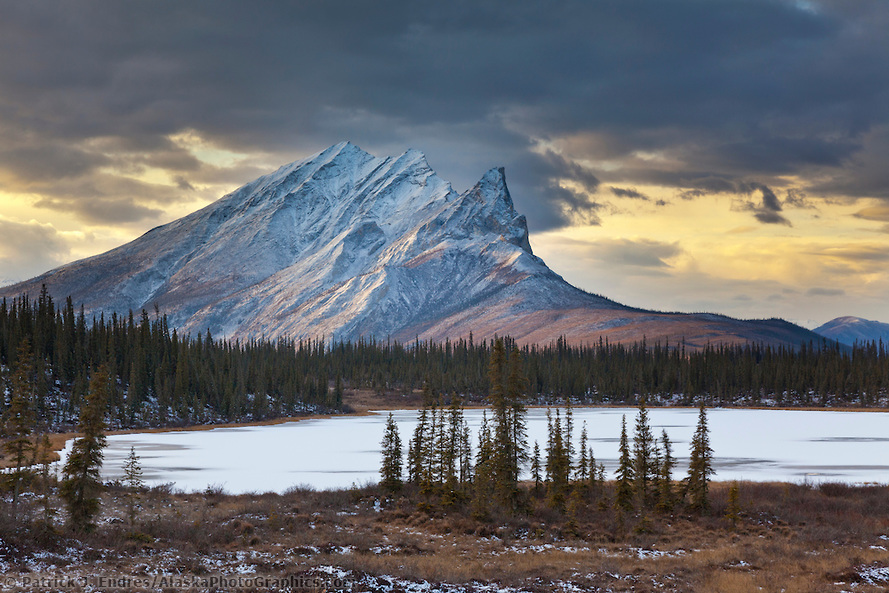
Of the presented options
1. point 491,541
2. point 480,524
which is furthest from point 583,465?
point 491,541

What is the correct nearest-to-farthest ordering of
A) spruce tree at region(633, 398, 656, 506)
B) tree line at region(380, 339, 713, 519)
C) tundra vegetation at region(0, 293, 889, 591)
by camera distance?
tundra vegetation at region(0, 293, 889, 591) → tree line at region(380, 339, 713, 519) → spruce tree at region(633, 398, 656, 506)

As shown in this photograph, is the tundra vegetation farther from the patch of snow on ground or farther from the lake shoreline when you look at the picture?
the lake shoreline

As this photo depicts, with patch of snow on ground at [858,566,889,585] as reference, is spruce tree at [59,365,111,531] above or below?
above

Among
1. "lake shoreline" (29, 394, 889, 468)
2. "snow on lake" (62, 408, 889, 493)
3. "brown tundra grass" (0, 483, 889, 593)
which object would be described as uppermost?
"brown tundra grass" (0, 483, 889, 593)

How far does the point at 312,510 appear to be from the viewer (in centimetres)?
3875

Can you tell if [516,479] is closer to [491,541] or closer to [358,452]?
[491,541]

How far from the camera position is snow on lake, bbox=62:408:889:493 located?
172 ft

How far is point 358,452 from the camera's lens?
7088 centimetres

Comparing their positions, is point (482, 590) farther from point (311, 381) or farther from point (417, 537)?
point (311, 381)

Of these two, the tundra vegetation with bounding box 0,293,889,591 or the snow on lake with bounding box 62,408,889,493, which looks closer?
the tundra vegetation with bounding box 0,293,889,591

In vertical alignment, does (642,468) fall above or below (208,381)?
below

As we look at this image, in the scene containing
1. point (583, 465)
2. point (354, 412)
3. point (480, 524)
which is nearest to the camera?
point (480, 524)

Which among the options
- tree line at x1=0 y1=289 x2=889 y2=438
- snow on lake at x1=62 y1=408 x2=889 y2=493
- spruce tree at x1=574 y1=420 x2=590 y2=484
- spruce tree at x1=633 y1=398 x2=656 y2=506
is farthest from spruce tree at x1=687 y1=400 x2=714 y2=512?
tree line at x1=0 y1=289 x2=889 y2=438

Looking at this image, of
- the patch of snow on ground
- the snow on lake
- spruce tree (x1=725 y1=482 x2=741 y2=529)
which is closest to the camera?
the patch of snow on ground
